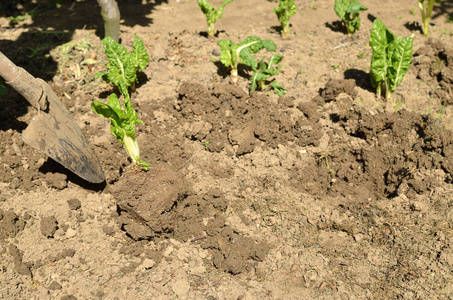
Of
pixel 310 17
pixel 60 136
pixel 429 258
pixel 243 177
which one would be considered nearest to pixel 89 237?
pixel 60 136

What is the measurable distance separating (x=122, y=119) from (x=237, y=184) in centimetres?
122

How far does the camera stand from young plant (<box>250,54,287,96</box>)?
4543 mm

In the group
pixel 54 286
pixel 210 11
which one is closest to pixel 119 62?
pixel 210 11

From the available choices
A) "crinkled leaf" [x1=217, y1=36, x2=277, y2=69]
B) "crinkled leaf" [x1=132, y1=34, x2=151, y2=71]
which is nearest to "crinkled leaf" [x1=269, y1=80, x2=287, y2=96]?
"crinkled leaf" [x1=217, y1=36, x2=277, y2=69]

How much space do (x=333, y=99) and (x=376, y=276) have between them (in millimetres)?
2015

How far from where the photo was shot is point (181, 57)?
511cm

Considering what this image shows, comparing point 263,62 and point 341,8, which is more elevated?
point 341,8

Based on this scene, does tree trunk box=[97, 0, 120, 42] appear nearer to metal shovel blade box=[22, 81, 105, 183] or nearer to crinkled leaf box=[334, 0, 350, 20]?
metal shovel blade box=[22, 81, 105, 183]

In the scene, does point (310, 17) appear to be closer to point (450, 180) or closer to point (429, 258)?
point (450, 180)

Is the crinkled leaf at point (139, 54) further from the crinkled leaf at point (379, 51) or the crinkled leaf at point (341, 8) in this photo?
the crinkled leaf at point (341, 8)

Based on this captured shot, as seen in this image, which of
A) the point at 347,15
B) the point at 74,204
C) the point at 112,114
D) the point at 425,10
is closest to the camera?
the point at 112,114

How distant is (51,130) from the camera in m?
3.57

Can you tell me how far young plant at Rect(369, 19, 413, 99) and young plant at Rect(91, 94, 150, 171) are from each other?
261 centimetres

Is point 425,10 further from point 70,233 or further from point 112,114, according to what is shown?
point 70,233
